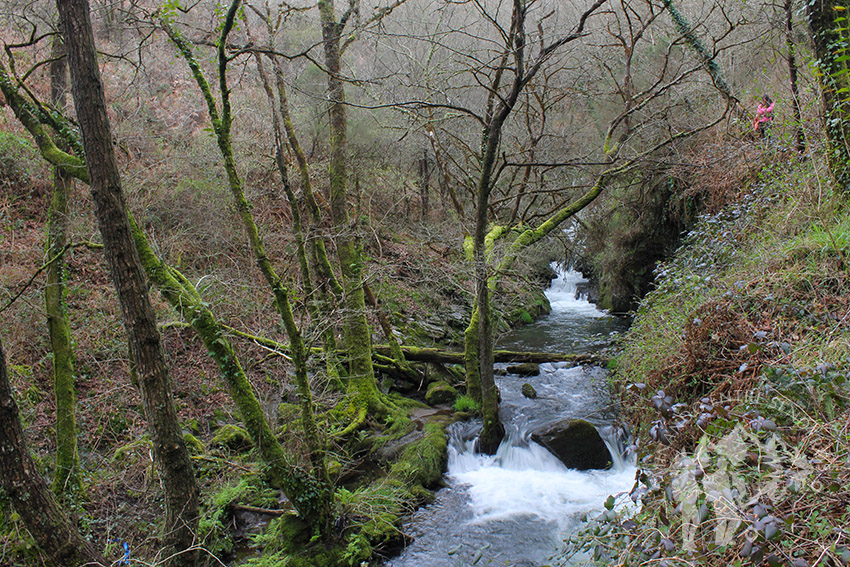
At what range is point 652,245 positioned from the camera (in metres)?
12.6

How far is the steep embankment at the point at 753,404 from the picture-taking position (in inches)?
101

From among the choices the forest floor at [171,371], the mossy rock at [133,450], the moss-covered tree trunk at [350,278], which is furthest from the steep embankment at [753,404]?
the mossy rock at [133,450]

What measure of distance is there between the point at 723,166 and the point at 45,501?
33.8 ft

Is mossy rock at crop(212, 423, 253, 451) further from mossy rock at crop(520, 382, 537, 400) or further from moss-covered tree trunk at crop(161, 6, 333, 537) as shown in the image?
mossy rock at crop(520, 382, 537, 400)

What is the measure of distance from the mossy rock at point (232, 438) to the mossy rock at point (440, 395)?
3.34 meters

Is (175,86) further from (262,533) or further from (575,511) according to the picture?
(575,511)

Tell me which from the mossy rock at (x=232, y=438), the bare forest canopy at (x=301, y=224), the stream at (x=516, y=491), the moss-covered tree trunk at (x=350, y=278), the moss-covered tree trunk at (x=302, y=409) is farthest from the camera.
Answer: the moss-covered tree trunk at (x=350, y=278)

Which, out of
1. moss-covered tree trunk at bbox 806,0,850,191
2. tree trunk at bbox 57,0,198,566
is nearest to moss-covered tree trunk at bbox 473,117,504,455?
moss-covered tree trunk at bbox 806,0,850,191

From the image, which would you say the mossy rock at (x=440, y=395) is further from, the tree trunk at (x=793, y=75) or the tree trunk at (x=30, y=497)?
the tree trunk at (x=793, y=75)

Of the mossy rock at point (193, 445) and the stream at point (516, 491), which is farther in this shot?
the mossy rock at point (193, 445)

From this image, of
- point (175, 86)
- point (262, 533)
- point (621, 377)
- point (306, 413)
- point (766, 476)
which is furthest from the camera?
point (175, 86)

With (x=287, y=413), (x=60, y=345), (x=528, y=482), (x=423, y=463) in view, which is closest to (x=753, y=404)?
(x=528, y=482)

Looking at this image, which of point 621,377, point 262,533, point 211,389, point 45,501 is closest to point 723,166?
point 621,377

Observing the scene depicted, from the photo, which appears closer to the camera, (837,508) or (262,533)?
(837,508)
